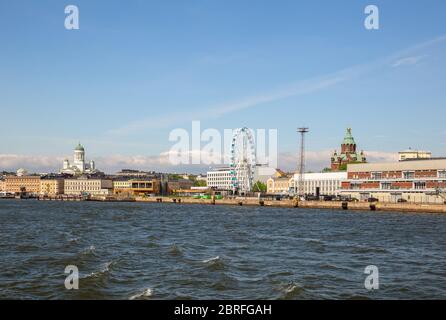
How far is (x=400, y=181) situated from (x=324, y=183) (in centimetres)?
5766

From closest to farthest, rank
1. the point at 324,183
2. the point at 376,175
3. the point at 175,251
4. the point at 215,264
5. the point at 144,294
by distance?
the point at 144,294 < the point at 215,264 < the point at 175,251 < the point at 376,175 < the point at 324,183

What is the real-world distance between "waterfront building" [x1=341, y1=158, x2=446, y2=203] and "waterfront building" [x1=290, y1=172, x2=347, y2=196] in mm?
33652

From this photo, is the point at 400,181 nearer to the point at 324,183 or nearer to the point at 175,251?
the point at 324,183

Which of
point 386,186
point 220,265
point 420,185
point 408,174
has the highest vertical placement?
point 408,174

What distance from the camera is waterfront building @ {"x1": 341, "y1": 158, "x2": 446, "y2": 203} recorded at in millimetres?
103938

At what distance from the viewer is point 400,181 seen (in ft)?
367

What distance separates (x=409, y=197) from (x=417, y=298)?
91.6 meters

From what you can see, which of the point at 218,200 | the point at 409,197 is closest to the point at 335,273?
the point at 409,197

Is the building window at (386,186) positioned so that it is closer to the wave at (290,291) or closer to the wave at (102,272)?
the wave at (102,272)

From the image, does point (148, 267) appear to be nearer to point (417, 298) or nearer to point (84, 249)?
point (84, 249)

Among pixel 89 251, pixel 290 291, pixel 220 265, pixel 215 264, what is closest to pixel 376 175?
pixel 89 251

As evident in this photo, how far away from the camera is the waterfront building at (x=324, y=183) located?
162 meters
